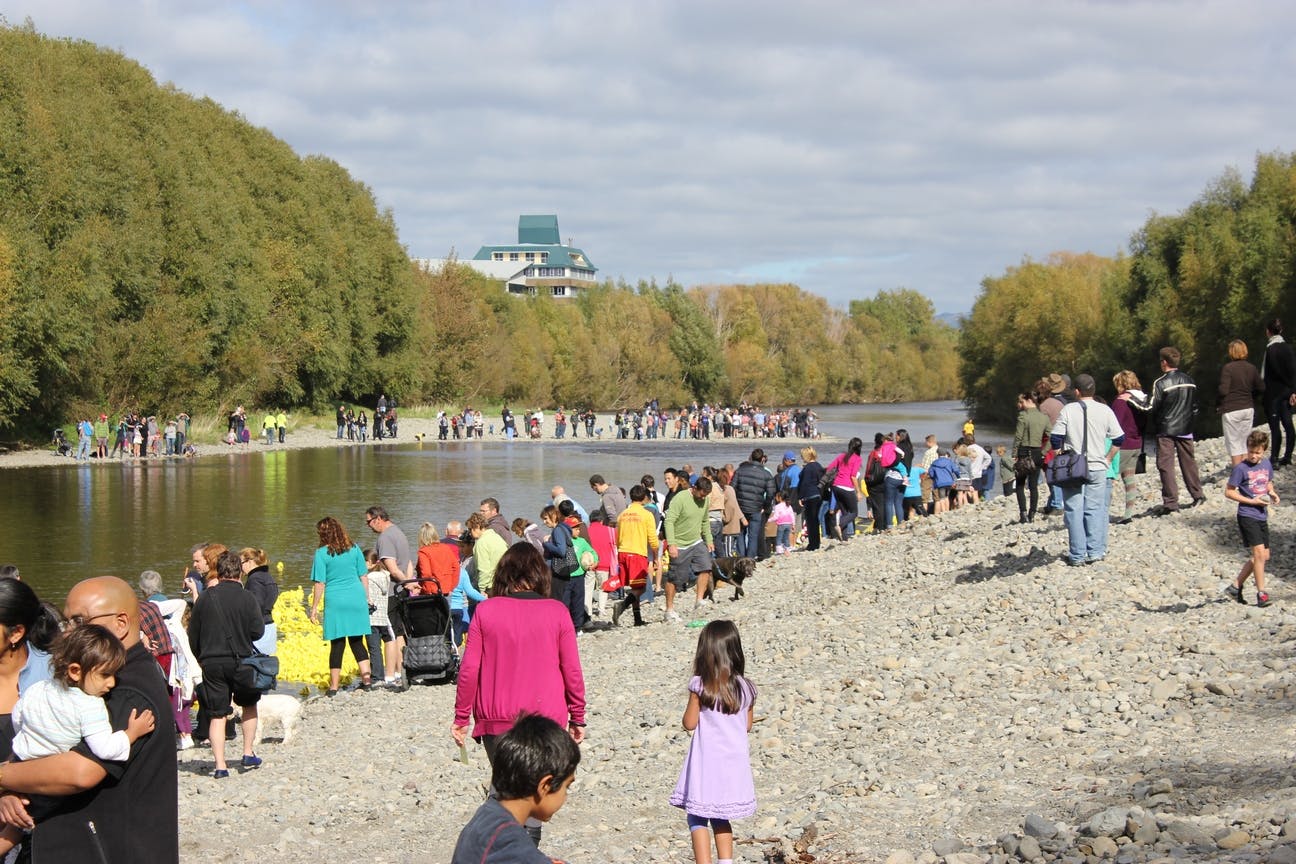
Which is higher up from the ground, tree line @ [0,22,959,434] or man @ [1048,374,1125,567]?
tree line @ [0,22,959,434]

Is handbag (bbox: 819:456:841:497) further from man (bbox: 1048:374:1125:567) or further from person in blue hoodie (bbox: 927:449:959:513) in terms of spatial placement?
man (bbox: 1048:374:1125:567)

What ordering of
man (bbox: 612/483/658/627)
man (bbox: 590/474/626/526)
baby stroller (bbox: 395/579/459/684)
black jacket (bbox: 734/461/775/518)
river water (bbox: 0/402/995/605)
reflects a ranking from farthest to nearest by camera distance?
1. river water (bbox: 0/402/995/605)
2. black jacket (bbox: 734/461/775/518)
3. man (bbox: 590/474/626/526)
4. man (bbox: 612/483/658/627)
5. baby stroller (bbox: 395/579/459/684)

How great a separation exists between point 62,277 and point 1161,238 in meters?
53.0

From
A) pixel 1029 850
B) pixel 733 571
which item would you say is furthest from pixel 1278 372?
pixel 1029 850

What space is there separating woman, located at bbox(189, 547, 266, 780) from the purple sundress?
16.1 feet

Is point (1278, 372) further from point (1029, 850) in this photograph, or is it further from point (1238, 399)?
point (1029, 850)

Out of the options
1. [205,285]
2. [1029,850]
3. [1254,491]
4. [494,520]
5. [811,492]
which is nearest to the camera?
[1029,850]

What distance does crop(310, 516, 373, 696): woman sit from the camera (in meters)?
13.3

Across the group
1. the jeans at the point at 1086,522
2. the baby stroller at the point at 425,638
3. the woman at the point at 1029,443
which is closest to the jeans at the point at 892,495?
the woman at the point at 1029,443

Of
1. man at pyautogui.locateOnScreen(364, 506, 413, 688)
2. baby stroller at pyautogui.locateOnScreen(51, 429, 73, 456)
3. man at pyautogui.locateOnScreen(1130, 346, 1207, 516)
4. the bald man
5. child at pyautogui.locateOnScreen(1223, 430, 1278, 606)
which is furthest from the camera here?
baby stroller at pyautogui.locateOnScreen(51, 429, 73, 456)

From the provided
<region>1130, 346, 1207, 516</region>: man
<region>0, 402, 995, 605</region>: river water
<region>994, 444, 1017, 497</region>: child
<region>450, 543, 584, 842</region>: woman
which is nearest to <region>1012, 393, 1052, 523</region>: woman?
<region>1130, 346, 1207, 516</region>: man

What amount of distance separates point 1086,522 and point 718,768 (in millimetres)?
8994

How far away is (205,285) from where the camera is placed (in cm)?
6038

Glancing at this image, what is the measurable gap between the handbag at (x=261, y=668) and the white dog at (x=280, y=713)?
5.17 ft
